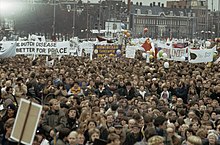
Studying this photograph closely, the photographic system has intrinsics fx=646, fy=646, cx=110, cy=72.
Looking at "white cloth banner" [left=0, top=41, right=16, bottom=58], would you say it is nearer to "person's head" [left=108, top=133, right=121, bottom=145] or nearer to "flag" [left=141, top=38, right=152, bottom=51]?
"flag" [left=141, top=38, right=152, bottom=51]

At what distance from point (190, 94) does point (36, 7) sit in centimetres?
9532

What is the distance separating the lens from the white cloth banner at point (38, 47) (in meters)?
25.6

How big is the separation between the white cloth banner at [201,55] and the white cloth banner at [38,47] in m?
5.02

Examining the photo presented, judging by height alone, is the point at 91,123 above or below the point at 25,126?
below

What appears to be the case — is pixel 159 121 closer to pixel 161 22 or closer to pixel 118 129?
pixel 118 129

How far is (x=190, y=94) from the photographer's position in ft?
58.1

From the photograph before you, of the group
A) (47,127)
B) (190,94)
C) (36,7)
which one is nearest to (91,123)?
(47,127)

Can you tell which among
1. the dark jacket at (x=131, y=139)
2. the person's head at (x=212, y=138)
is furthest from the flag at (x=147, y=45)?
the person's head at (x=212, y=138)

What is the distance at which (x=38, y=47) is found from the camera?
84.7ft

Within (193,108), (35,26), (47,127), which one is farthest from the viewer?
(35,26)

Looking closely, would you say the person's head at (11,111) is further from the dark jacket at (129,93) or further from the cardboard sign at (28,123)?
the dark jacket at (129,93)

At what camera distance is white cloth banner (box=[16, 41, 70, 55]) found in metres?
25.6

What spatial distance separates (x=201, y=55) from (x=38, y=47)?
255 inches

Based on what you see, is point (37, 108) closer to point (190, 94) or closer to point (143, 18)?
point (190, 94)
